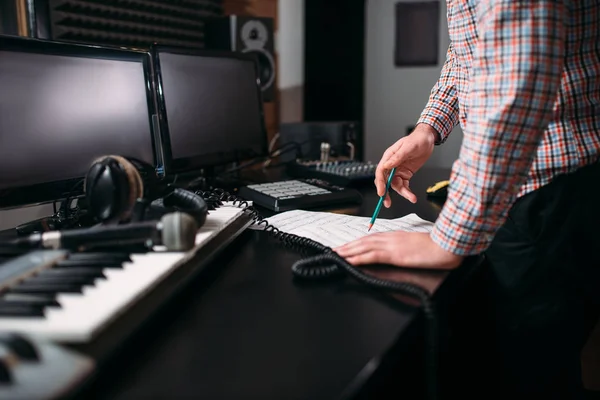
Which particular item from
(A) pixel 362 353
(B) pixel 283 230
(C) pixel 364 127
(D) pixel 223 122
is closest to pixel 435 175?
(D) pixel 223 122

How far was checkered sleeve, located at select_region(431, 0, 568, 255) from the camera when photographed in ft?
2.35

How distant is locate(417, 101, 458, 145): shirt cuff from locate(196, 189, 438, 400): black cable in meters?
0.43

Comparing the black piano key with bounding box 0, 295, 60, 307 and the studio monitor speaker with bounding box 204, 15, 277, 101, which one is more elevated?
the studio monitor speaker with bounding box 204, 15, 277, 101

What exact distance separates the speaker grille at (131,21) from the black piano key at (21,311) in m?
1.14

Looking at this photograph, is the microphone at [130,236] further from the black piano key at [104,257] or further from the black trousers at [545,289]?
the black trousers at [545,289]

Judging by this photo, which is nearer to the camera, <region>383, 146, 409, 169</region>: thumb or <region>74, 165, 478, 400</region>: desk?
<region>74, 165, 478, 400</region>: desk

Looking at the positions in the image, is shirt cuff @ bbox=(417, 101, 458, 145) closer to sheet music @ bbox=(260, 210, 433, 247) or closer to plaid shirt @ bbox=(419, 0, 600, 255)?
sheet music @ bbox=(260, 210, 433, 247)

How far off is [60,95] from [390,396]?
0.79m

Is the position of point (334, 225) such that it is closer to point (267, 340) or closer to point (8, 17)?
point (267, 340)

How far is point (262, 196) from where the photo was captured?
1262 millimetres

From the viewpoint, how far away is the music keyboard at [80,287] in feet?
1.66

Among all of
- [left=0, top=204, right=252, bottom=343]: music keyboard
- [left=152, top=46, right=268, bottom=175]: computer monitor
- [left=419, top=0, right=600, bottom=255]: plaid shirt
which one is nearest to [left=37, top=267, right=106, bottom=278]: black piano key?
[left=0, top=204, right=252, bottom=343]: music keyboard

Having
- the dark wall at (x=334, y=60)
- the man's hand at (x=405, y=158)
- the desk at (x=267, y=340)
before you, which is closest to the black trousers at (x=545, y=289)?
the desk at (x=267, y=340)

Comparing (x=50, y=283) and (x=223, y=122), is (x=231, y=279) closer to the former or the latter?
(x=50, y=283)
